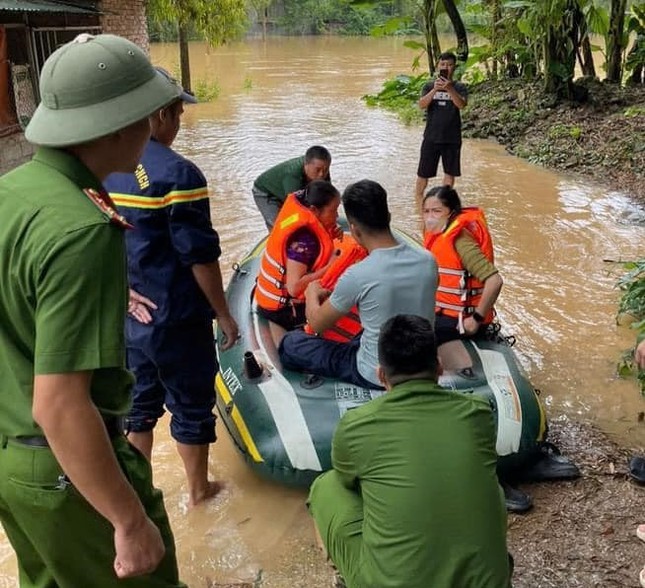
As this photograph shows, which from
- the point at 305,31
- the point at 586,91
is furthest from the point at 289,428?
the point at 305,31

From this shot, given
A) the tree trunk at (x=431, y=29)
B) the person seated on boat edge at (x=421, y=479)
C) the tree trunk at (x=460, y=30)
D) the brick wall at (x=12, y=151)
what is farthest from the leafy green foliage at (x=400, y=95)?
the person seated on boat edge at (x=421, y=479)

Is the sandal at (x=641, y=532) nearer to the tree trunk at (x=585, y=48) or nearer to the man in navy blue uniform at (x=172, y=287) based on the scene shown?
the man in navy blue uniform at (x=172, y=287)

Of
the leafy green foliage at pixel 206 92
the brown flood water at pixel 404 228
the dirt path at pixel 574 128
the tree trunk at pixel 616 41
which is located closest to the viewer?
the brown flood water at pixel 404 228

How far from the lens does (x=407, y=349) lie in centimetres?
186

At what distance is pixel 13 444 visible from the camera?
4.41 ft

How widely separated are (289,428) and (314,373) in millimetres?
308

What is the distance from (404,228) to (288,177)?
8.31 feet

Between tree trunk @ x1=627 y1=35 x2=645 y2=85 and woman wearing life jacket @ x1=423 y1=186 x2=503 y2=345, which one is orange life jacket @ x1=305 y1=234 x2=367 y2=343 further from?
tree trunk @ x1=627 y1=35 x2=645 y2=85

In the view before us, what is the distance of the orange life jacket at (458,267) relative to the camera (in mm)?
3242

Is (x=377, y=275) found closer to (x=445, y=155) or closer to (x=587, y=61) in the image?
(x=445, y=155)

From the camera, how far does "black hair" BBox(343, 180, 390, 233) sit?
2.53 m

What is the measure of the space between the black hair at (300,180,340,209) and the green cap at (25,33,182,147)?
1944mm

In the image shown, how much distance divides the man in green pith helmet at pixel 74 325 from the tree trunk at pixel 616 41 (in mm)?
11043

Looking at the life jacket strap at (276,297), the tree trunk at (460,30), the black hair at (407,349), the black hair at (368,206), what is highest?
the tree trunk at (460,30)
